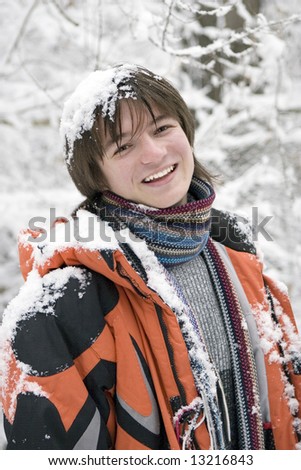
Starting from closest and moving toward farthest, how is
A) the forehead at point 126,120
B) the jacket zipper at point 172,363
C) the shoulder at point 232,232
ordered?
1. the jacket zipper at point 172,363
2. the forehead at point 126,120
3. the shoulder at point 232,232

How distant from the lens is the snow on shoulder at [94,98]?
4.86ft

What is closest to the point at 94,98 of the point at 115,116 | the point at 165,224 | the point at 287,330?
the point at 115,116

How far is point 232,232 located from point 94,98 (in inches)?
31.0

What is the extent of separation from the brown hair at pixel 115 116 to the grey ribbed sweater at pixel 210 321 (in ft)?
1.46

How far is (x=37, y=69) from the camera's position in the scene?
13.1 ft

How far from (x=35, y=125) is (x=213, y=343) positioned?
2.95 meters

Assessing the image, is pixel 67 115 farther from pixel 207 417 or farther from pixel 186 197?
pixel 207 417

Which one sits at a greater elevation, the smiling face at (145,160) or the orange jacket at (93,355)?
the smiling face at (145,160)

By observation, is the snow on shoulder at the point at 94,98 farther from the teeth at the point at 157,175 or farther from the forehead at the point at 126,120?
the teeth at the point at 157,175

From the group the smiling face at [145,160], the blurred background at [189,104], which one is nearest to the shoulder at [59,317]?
the smiling face at [145,160]

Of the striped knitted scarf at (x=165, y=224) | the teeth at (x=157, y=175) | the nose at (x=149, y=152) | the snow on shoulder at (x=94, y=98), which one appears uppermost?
the snow on shoulder at (x=94, y=98)

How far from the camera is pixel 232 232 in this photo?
73.3 inches

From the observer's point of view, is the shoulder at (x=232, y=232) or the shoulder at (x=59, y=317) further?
the shoulder at (x=232, y=232)

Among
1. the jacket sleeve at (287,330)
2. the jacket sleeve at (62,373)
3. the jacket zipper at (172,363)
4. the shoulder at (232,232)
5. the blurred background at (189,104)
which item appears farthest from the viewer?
the blurred background at (189,104)
